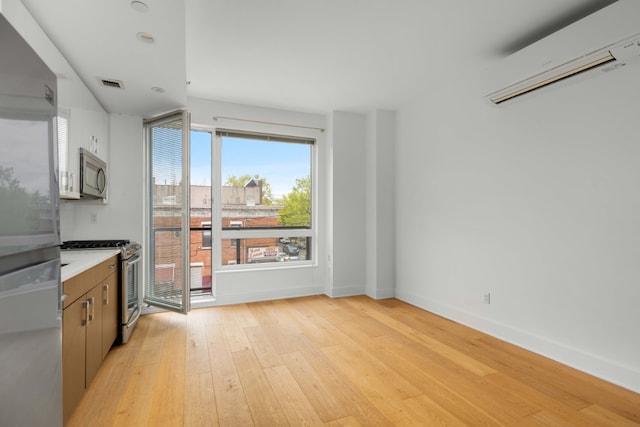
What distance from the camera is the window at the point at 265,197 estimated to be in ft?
14.3

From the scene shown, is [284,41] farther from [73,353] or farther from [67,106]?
[73,353]

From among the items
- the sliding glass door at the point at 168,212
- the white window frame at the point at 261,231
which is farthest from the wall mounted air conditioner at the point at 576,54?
the sliding glass door at the point at 168,212

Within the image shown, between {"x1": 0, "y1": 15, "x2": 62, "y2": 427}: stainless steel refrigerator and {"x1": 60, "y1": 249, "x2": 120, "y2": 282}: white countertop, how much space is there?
928 millimetres

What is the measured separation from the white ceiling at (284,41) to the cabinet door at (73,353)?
174 cm

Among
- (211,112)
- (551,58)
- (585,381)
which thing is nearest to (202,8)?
(211,112)

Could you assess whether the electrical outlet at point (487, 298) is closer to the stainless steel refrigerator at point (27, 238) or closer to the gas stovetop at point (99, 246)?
the stainless steel refrigerator at point (27, 238)

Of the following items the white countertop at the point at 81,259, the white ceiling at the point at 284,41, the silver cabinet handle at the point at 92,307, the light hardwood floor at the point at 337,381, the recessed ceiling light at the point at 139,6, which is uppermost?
the white ceiling at the point at 284,41

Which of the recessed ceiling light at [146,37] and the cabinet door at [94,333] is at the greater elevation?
the recessed ceiling light at [146,37]

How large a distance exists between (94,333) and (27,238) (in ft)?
5.97

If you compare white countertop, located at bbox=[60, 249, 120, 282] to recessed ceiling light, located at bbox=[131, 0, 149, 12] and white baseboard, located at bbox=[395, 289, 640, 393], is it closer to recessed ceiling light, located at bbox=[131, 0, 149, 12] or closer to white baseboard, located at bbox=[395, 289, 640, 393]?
recessed ceiling light, located at bbox=[131, 0, 149, 12]

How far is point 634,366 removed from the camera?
7.19 feet

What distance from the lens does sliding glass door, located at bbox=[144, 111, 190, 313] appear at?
11.3 ft

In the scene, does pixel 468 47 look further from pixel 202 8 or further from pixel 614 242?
pixel 202 8

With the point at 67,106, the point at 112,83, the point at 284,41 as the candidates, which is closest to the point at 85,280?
the point at 67,106
